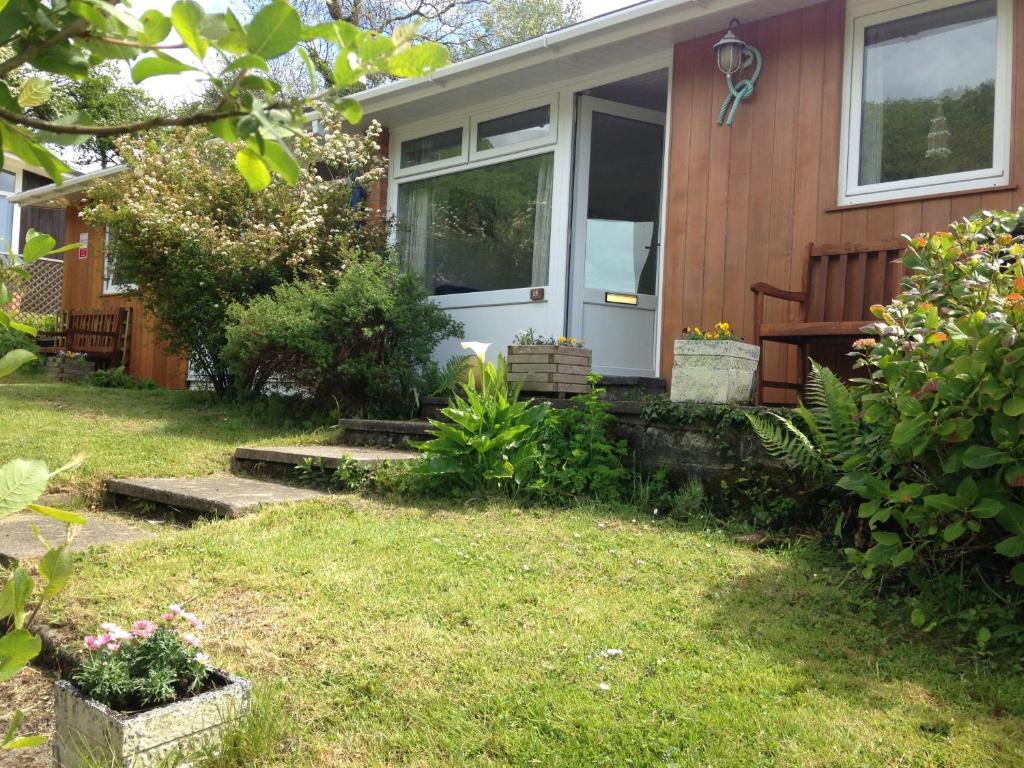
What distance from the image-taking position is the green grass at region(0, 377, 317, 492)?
5660 millimetres

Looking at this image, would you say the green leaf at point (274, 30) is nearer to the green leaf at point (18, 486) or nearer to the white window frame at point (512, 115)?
the green leaf at point (18, 486)

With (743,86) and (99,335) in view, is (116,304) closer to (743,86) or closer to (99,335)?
(99,335)

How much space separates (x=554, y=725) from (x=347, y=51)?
1859 millimetres

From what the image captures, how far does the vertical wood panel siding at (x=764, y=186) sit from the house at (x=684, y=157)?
14 millimetres

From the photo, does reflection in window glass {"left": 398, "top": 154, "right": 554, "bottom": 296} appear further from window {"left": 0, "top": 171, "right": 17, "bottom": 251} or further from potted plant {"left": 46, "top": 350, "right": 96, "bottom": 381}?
window {"left": 0, "top": 171, "right": 17, "bottom": 251}

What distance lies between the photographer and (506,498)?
15.4ft

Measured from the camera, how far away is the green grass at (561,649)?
85.4 inches

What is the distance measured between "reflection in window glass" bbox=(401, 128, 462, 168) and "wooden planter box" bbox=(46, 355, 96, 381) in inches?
273

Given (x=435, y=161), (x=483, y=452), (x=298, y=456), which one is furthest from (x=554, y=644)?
(x=435, y=161)

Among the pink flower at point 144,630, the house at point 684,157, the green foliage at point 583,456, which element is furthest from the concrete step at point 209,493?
the house at point 684,157

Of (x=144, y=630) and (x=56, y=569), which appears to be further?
(x=144, y=630)

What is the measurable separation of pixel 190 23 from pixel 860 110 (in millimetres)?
5831

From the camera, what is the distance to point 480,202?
27.6ft

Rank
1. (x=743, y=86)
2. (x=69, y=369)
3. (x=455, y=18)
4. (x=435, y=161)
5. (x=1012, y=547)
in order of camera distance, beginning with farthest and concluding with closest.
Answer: (x=455, y=18)
(x=69, y=369)
(x=435, y=161)
(x=743, y=86)
(x=1012, y=547)
